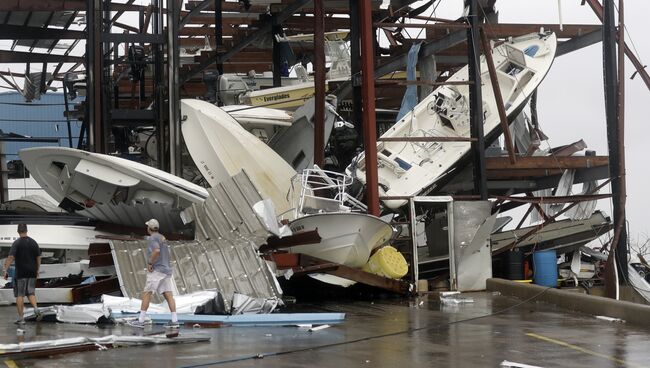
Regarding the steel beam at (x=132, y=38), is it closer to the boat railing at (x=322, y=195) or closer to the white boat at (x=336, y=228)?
the boat railing at (x=322, y=195)

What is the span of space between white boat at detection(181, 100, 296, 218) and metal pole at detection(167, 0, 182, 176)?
0.32 m

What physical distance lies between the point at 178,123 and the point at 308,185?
5109 millimetres

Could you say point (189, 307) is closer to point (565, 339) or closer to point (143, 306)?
point (143, 306)

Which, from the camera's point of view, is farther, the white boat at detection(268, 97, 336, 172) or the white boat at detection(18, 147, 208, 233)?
the white boat at detection(268, 97, 336, 172)

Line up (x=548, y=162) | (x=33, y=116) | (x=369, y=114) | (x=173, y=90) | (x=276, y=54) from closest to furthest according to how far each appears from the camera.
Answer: (x=369, y=114) < (x=173, y=90) < (x=548, y=162) < (x=276, y=54) < (x=33, y=116)

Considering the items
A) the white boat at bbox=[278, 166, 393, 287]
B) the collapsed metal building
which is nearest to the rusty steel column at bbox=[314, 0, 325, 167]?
the collapsed metal building

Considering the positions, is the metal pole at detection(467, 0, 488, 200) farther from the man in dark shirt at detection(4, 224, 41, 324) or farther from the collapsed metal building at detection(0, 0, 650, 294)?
the man in dark shirt at detection(4, 224, 41, 324)

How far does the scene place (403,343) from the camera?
534 inches

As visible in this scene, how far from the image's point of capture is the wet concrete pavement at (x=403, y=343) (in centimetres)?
1158

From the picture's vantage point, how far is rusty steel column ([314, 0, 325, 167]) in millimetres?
24469

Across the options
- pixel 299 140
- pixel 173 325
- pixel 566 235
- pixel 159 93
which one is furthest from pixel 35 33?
pixel 173 325

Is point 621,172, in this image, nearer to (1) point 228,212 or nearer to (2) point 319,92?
(2) point 319,92

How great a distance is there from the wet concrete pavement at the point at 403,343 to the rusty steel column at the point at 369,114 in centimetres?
456

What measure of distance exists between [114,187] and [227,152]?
371 centimetres
